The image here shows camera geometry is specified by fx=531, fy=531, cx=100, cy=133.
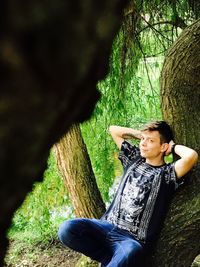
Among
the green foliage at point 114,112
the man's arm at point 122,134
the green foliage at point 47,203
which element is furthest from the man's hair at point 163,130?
the green foliage at point 47,203

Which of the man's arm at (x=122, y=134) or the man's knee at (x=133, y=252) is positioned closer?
the man's knee at (x=133, y=252)

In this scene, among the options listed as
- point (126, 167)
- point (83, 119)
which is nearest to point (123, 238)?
point (126, 167)

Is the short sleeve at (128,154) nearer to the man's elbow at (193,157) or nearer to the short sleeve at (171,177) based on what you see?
the short sleeve at (171,177)

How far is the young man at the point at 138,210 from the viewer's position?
9.93 ft

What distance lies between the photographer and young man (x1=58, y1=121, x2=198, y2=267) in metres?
3.03

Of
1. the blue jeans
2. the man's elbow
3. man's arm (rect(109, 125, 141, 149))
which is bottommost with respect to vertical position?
the blue jeans

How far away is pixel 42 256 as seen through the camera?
5461 millimetres

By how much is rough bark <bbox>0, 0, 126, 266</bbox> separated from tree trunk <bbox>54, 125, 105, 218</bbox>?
3.80 meters

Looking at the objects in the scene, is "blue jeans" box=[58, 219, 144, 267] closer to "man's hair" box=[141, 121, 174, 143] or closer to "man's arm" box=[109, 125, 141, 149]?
"man's hair" box=[141, 121, 174, 143]

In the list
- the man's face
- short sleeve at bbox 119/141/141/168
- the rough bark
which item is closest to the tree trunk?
short sleeve at bbox 119/141/141/168

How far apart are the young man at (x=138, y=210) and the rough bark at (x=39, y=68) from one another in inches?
99.7

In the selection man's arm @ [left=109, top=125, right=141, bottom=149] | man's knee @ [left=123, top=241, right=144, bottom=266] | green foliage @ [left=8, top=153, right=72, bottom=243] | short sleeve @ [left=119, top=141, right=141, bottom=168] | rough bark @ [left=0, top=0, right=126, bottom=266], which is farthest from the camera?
green foliage @ [left=8, top=153, right=72, bottom=243]

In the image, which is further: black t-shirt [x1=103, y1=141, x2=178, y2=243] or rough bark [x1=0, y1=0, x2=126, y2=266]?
black t-shirt [x1=103, y1=141, x2=178, y2=243]

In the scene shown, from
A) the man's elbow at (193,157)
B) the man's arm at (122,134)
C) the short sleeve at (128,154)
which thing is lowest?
the man's elbow at (193,157)
